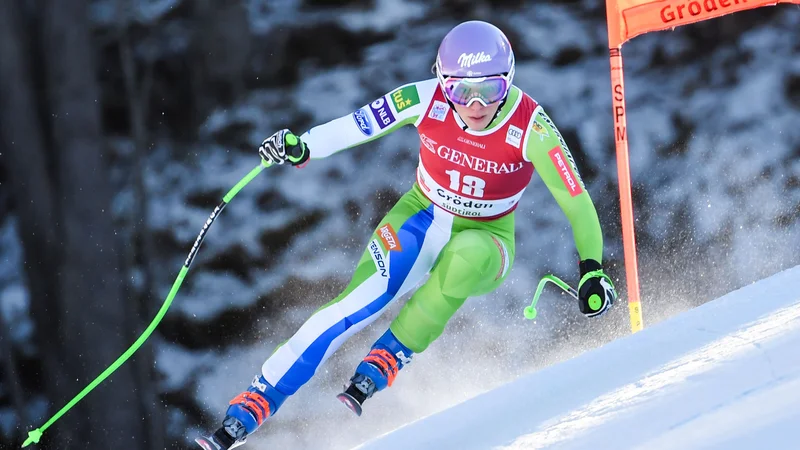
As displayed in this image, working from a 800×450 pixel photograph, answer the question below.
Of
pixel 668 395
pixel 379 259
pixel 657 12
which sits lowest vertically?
pixel 668 395

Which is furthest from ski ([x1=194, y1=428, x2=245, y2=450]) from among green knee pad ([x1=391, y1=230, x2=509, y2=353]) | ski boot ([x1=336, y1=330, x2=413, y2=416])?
green knee pad ([x1=391, y1=230, x2=509, y2=353])

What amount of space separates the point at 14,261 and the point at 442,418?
261 cm

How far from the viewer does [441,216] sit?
2967 mm

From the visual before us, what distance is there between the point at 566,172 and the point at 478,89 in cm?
37


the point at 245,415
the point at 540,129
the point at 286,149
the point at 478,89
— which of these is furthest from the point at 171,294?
the point at 540,129

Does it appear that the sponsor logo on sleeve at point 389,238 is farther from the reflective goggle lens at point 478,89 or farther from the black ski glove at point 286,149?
the reflective goggle lens at point 478,89

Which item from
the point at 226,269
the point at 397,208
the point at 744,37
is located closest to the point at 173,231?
the point at 226,269

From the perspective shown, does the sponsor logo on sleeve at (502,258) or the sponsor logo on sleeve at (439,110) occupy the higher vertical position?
the sponsor logo on sleeve at (439,110)

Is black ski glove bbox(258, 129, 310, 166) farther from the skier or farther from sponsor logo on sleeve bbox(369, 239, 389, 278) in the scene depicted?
sponsor logo on sleeve bbox(369, 239, 389, 278)

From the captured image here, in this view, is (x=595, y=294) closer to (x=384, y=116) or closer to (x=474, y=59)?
(x=474, y=59)

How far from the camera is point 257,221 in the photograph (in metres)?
4.52

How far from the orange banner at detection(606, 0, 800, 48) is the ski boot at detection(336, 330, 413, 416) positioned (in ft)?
5.75

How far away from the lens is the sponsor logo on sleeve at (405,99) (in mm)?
2881

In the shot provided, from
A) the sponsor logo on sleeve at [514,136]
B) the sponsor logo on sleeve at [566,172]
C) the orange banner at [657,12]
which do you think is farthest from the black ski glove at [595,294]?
the orange banner at [657,12]
